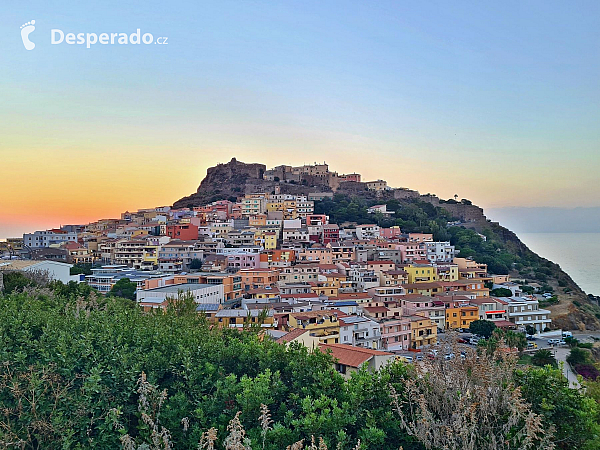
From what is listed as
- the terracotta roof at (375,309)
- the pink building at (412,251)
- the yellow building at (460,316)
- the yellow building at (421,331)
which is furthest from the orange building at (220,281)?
the pink building at (412,251)

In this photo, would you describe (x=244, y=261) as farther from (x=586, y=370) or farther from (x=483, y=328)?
(x=586, y=370)

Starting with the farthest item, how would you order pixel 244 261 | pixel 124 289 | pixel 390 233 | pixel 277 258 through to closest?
pixel 390 233 → pixel 277 258 → pixel 244 261 → pixel 124 289

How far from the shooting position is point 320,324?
62.3 feet

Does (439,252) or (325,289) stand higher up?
(439,252)

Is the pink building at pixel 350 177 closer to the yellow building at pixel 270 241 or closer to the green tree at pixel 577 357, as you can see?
the yellow building at pixel 270 241

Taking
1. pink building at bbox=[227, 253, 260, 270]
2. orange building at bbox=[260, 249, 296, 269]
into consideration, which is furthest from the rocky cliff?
pink building at bbox=[227, 253, 260, 270]

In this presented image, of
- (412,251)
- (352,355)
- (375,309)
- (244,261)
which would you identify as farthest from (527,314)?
(352,355)

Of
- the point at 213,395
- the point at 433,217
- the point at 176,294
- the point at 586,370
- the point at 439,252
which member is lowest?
the point at 586,370

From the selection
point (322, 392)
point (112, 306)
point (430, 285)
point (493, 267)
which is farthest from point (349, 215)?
point (322, 392)

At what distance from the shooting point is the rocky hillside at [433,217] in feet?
119

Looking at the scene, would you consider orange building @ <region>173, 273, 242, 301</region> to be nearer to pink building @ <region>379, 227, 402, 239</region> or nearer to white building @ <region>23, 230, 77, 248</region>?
pink building @ <region>379, 227, 402, 239</region>

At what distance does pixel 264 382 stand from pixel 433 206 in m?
57.1

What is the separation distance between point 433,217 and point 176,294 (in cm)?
4101

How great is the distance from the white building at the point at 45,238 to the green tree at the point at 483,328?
39.2 meters
